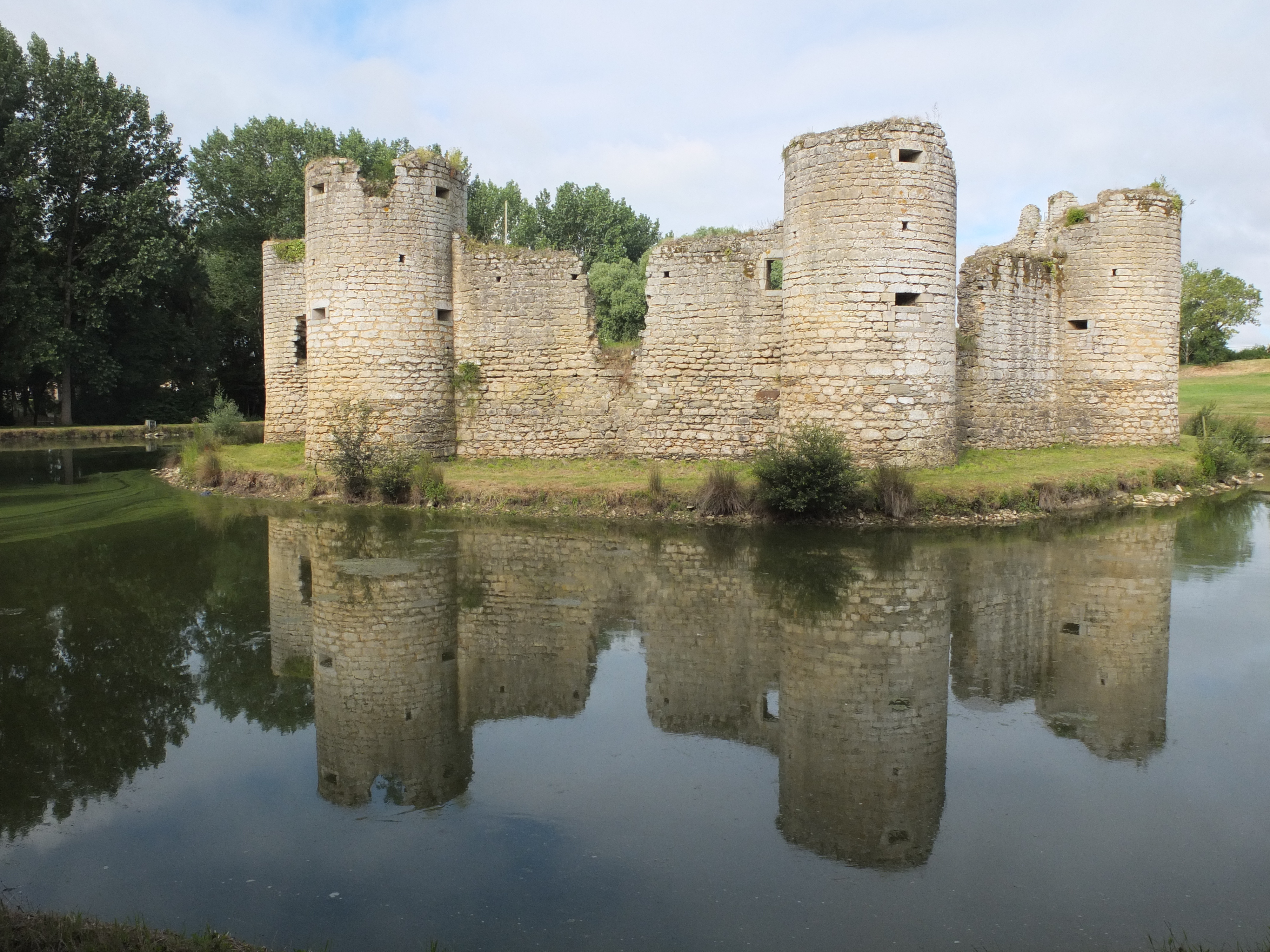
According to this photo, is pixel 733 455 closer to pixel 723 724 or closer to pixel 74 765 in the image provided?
pixel 723 724

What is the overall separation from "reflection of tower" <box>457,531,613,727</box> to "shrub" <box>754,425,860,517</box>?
2739 mm

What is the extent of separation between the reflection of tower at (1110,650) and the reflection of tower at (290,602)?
19.8 feet

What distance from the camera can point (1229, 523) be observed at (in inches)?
549

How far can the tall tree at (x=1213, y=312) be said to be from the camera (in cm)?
4909

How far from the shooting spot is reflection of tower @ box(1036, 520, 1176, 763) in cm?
653

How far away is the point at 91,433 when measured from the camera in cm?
3134

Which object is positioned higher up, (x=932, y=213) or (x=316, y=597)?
(x=932, y=213)

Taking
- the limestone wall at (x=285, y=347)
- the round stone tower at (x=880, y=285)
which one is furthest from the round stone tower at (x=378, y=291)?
the round stone tower at (x=880, y=285)

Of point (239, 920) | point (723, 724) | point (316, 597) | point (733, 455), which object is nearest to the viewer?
point (239, 920)

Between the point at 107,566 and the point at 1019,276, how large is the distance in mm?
16753

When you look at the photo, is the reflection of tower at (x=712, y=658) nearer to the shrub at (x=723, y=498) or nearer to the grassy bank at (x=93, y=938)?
the shrub at (x=723, y=498)

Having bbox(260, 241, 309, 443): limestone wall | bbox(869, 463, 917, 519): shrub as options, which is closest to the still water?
bbox(869, 463, 917, 519): shrub

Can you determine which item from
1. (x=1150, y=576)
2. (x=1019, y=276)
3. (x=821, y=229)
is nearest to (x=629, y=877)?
(x=1150, y=576)

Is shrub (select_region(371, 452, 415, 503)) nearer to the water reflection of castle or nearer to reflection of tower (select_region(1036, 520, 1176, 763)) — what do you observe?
the water reflection of castle
